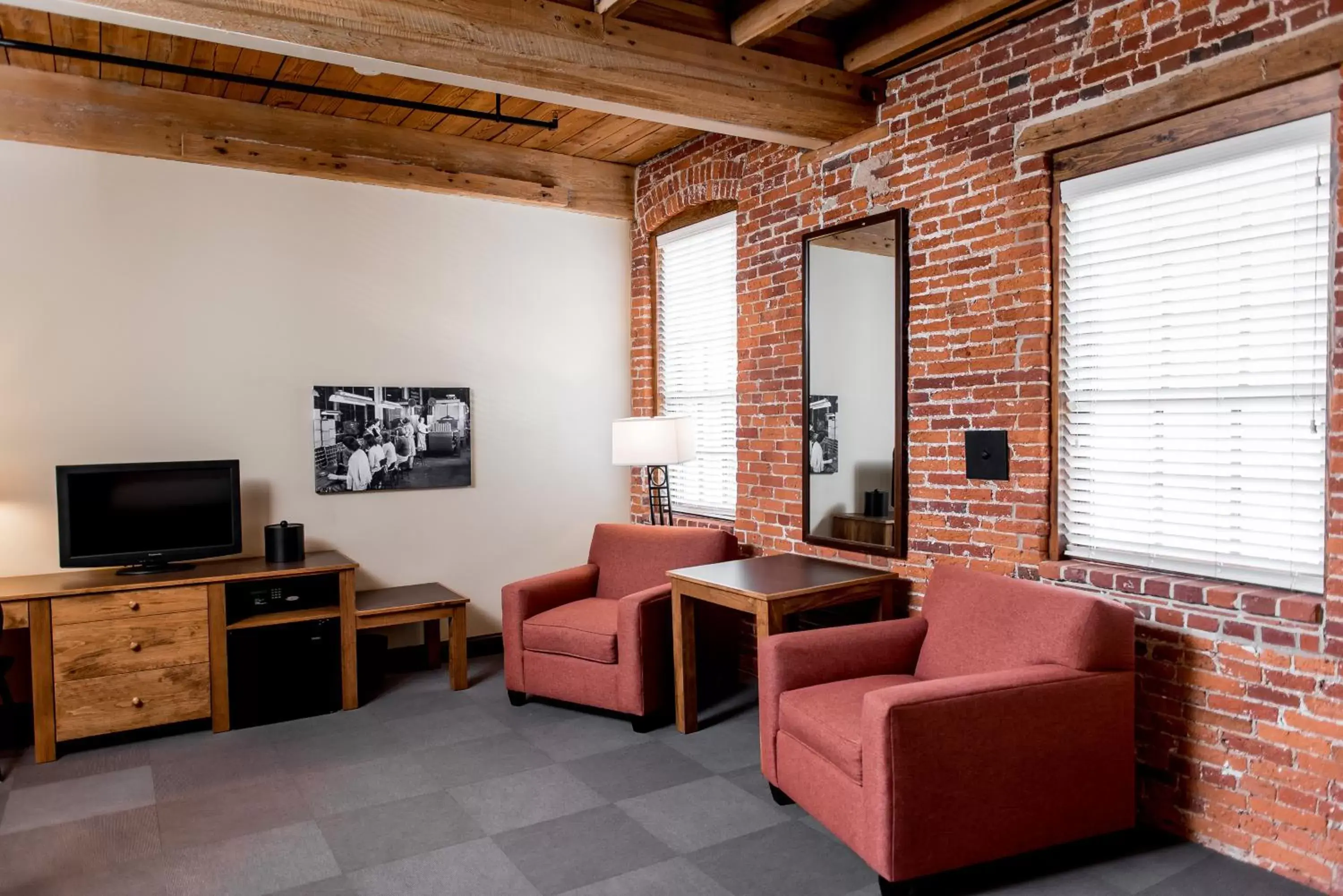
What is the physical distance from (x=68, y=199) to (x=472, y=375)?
2205 millimetres

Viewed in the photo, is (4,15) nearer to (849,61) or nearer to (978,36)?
(849,61)

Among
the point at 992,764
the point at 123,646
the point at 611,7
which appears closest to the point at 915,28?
the point at 611,7

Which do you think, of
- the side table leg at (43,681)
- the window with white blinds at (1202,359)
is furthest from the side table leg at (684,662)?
the side table leg at (43,681)

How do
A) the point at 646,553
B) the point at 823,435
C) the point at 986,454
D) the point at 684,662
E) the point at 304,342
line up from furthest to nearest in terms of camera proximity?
1. the point at 304,342
2. the point at 646,553
3. the point at 823,435
4. the point at 684,662
5. the point at 986,454

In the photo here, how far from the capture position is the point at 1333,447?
270 cm

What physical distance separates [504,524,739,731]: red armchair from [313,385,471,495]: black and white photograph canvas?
1.03 metres

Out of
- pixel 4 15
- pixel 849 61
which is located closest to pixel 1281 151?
pixel 849 61

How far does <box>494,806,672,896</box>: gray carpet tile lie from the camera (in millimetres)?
2877

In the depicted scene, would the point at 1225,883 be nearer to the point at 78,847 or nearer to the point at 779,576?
the point at 779,576

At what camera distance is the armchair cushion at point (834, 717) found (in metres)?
2.85

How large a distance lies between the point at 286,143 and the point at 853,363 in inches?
129

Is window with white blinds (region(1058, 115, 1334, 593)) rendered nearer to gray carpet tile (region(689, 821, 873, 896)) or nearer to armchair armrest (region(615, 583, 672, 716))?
gray carpet tile (region(689, 821, 873, 896))

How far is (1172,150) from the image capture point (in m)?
3.14

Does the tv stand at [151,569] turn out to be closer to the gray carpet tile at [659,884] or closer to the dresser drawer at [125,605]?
the dresser drawer at [125,605]
